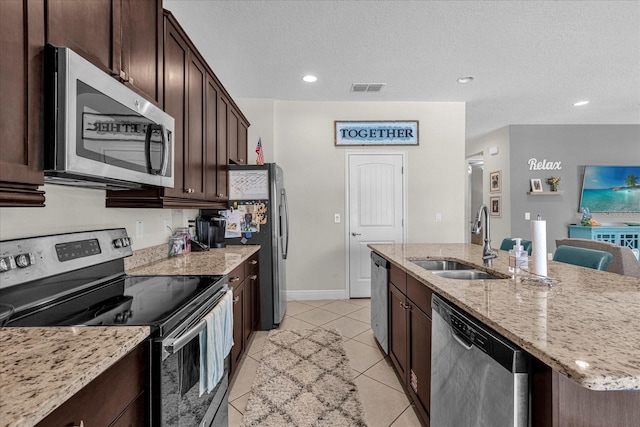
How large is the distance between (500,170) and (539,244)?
508cm

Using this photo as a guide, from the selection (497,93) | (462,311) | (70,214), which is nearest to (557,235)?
(497,93)

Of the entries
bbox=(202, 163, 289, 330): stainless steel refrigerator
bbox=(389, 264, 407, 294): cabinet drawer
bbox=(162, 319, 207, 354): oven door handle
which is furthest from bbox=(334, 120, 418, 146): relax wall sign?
bbox=(162, 319, 207, 354): oven door handle

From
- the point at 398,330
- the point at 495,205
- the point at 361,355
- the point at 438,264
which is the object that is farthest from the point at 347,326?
the point at 495,205

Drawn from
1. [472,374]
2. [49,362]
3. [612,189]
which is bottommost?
[472,374]

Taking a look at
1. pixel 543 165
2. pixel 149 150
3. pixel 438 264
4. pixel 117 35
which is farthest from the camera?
pixel 543 165

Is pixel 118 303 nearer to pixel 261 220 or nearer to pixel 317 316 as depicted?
pixel 261 220

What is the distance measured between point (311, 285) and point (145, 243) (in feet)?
8.29

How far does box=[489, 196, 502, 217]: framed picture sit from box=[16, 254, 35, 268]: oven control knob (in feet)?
21.4

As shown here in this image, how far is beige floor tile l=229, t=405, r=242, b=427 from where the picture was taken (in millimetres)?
1838

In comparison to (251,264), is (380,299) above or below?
below

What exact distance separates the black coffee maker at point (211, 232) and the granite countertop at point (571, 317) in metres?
1.87

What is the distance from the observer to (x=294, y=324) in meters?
3.40

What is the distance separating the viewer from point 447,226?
448 cm

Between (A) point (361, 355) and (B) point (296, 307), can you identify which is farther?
(B) point (296, 307)
